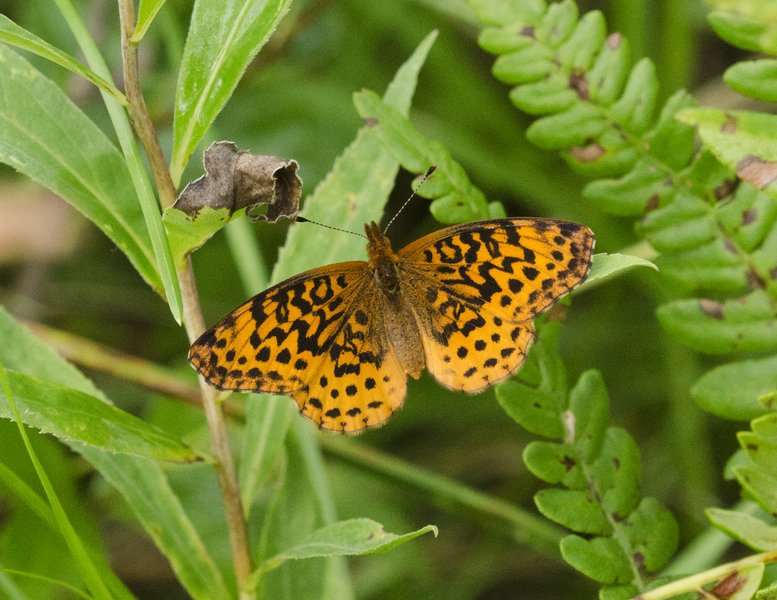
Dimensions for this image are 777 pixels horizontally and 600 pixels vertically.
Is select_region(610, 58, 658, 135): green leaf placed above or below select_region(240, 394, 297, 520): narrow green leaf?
above

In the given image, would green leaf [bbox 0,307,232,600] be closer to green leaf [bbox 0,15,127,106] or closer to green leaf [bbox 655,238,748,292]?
green leaf [bbox 0,15,127,106]

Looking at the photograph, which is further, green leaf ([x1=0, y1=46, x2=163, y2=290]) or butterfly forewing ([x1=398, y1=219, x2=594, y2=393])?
butterfly forewing ([x1=398, y1=219, x2=594, y2=393])

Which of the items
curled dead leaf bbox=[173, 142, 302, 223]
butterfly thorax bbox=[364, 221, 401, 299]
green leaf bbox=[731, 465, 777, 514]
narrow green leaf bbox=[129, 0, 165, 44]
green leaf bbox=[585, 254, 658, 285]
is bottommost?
green leaf bbox=[731, 465, 777, 514]

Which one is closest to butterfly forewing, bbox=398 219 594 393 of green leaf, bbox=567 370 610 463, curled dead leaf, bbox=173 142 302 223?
green leaf, bbox=567 370 610 463

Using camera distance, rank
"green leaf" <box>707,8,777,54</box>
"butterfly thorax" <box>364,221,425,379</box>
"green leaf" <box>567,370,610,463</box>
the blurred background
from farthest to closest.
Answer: the blurred background
"butterfly thorax" <box>364,221,425,379</box>
"green leaf" <box>567,370,610,463</box>
"green leaf" <box>707,8,777,54</box>

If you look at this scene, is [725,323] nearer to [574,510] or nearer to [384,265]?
[574,510]

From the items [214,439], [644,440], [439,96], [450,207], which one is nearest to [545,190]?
[439,96]
